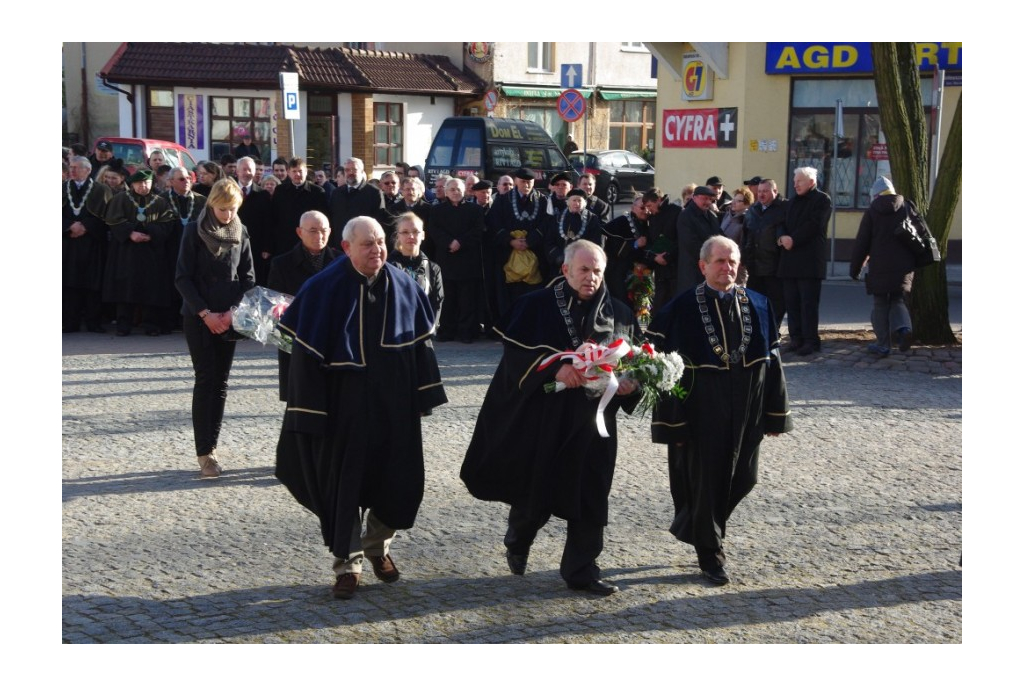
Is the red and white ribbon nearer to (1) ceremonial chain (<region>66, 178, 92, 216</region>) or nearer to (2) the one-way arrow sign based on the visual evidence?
(1) ceremonial chain (<region>66, 178, 92, 216</region>)

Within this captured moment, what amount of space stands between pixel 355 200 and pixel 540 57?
91.2ft

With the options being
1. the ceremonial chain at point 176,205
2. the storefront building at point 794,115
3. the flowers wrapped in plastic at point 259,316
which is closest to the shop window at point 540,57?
the storefront building at point 794,115

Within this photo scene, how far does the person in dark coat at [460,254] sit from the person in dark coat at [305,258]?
6.19m

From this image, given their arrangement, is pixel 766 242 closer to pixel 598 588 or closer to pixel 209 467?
pixel 209 467

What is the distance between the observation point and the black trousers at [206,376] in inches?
337

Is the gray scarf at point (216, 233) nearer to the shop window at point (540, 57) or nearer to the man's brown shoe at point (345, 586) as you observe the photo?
the man's brown shoe at point (345, 586)

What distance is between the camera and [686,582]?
265 inches

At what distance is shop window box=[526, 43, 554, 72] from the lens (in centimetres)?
4147

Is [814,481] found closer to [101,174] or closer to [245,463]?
[245,463]

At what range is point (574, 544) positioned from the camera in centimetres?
661

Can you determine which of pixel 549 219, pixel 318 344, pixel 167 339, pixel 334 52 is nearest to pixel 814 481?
pixel 318 344

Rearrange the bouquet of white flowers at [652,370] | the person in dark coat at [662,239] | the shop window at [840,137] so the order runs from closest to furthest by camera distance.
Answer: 1. the bouquet of white flowers at [652,370]
2. the person in dark coat at [662,239]
3. the shop window at [840,137]

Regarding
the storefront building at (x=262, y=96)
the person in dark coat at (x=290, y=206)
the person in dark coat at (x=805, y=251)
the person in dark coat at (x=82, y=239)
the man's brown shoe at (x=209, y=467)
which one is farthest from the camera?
the storefront building at (x=262, y=96)

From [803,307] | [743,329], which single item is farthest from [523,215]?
[743,329]
